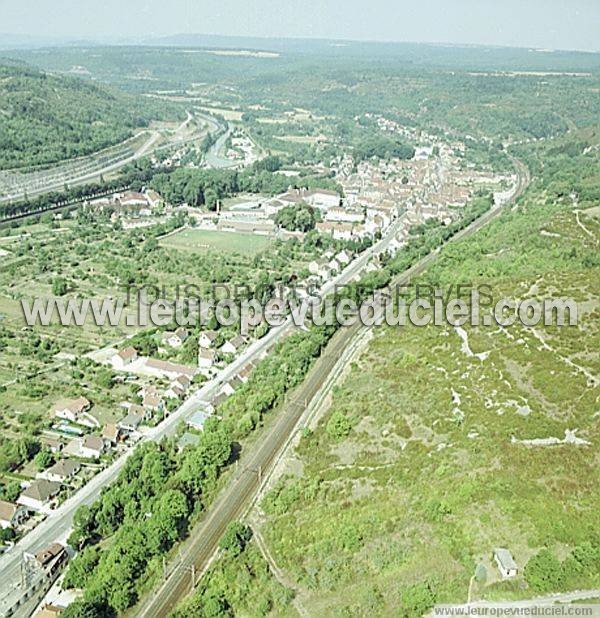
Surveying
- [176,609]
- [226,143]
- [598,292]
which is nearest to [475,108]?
[226,143]

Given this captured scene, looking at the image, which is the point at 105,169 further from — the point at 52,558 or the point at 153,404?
the point at 52,558

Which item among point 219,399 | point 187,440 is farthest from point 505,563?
point 219,399

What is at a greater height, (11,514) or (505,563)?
(505,563)

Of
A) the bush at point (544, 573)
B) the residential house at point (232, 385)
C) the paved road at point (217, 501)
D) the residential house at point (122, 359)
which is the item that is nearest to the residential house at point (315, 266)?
the paved road at point (217, 501)

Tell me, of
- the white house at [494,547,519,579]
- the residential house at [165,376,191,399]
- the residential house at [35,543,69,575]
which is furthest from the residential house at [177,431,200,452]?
the white house at [494,547,519,579]

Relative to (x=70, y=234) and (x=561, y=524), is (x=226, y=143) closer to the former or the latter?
(x=70, y=234)

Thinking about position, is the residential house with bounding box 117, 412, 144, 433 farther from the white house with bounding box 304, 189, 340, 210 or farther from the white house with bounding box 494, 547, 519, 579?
the white house with bounding box 304, 189, 340, 210
